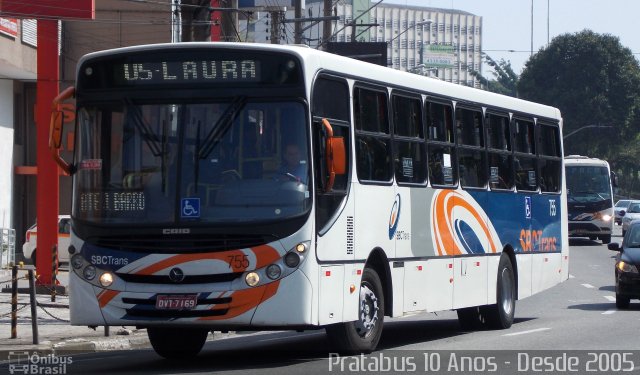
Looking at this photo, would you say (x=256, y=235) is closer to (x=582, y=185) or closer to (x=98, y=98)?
(x=98, y=98)

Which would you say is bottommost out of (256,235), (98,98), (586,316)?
(586,316)

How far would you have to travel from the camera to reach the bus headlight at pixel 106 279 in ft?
42.7

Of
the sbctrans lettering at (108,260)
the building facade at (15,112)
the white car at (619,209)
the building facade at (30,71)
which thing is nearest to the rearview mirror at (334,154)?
the sbctrans lettering at (108,260)

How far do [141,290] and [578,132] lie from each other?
263 ft

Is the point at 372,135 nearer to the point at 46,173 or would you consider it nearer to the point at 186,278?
the point at 186,278

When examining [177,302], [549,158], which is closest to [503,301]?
[549,158]

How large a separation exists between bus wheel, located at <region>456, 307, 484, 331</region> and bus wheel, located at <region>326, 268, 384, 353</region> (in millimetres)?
4745

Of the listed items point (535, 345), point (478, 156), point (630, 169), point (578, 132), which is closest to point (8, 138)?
point (478, 156)

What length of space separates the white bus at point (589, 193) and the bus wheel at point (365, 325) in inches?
1510

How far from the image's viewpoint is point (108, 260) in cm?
1303

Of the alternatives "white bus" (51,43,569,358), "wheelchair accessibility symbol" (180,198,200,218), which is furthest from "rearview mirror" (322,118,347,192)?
"wheelchair accessibility symbol" (180,198,200,218)

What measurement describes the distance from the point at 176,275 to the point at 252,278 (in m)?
0.76

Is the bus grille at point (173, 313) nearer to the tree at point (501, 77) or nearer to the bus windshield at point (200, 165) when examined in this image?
the bus windshield at point (200, 165)

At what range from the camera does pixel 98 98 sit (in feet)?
43.9
